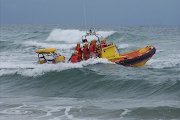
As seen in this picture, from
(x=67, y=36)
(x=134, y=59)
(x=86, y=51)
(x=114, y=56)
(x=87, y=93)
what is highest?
(x=67, y=36)

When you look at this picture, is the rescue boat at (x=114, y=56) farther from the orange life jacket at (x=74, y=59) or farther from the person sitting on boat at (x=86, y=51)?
the orange life jacket at (x=74, y=59)

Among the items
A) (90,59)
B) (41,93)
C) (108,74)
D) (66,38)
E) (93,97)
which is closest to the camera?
(93,97)

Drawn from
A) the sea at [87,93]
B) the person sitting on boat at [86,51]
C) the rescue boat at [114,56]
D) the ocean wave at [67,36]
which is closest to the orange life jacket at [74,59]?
the sea at [87,93]

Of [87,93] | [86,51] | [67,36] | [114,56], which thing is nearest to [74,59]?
[86,51]

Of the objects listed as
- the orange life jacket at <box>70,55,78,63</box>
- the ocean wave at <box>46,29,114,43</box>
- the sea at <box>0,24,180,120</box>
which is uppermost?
the ocean wave at <box>46,29,114,43</box>

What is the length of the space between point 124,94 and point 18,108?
264 cm

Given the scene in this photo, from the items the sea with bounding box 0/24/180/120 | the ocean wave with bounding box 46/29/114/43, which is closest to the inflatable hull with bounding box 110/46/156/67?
the sea with bounding box 0/24/180/120

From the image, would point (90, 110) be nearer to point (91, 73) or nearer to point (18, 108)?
point (18, 108)

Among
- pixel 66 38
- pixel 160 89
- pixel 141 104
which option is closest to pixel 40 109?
pixel 141 104

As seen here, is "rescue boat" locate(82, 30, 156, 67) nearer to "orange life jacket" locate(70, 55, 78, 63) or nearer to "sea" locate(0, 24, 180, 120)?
"sea" locate(0, 24, 180, 120)

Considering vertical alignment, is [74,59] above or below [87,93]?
above

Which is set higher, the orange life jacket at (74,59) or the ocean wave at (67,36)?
the ocean wave at (67,36)

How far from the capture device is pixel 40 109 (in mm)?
4758

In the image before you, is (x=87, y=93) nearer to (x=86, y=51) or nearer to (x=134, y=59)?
(x=86, y=51)
